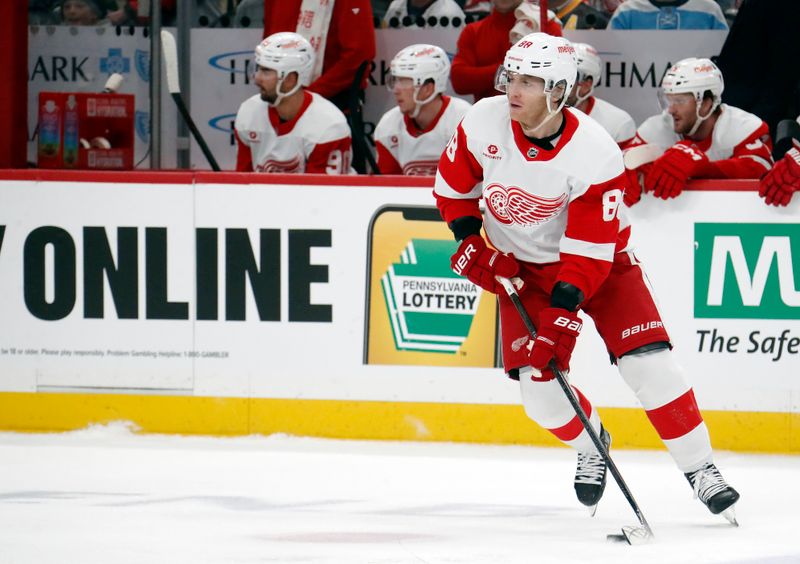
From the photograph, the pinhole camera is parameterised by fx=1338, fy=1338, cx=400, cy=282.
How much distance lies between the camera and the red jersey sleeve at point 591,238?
348cm

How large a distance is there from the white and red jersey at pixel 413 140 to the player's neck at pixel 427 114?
2 cm

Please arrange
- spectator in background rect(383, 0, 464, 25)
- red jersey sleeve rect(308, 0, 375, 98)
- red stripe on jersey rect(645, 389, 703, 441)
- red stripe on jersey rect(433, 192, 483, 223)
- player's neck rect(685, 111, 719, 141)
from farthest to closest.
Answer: spectator in background rect(383, 0, 464, 25) < red jersey sleeve rect(308, 0, 375, 98) < player's neck rect(685, 111, 719, 141) < red stripe on jersey rect(433, 192, 483, 223) < red stripe on jersey rect(645, 389, 703, 441)

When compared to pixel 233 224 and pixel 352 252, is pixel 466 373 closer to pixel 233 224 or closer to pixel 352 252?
pixel 352 252

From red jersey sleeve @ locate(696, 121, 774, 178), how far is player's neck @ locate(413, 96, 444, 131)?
1207 mm

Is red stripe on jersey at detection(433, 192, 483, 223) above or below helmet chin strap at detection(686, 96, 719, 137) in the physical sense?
below

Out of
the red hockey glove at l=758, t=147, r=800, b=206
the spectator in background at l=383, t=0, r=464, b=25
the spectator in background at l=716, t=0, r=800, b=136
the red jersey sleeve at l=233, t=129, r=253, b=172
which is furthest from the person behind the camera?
the spectator in background at l=383, t=0, r=464, b=25

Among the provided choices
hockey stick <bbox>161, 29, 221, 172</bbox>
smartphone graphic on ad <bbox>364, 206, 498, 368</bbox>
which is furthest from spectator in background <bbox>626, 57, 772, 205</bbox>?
hockey stick <bbox>161, 29, 221, 172</bbox>

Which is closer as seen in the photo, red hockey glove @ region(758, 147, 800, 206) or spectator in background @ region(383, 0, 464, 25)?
red hockey glove @ region(758, 147, 800, 206)

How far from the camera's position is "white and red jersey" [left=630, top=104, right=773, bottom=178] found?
487 centimetres


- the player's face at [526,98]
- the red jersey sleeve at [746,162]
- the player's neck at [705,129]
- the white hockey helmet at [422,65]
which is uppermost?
the player's face at [526,98]

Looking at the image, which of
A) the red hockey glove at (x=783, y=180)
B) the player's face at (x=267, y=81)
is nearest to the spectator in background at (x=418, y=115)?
the player's face at (x=267, y=81)

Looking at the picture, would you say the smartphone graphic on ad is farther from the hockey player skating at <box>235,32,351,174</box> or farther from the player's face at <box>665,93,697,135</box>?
the player's face at <box>665,93,697,135</box>

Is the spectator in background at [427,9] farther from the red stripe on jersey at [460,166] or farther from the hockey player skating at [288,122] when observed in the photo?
the red stripe on jersey at [460,166]

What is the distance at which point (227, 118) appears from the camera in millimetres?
6297
